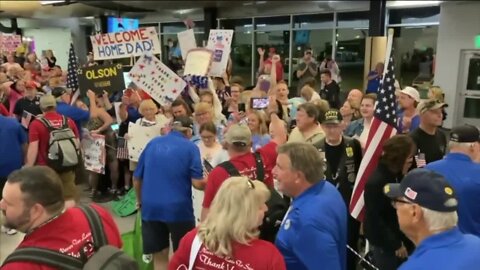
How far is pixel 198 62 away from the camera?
684 centimetres

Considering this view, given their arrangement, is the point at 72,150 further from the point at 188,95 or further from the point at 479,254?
the point at 479,254

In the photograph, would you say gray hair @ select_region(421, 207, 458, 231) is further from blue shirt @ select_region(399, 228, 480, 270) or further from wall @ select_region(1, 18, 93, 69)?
wall @ select_region(1, 18, 93, 69)

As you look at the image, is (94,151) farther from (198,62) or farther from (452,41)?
(452,41)

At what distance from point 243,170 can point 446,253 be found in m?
1.68

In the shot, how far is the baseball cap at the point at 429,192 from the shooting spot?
1.79 m

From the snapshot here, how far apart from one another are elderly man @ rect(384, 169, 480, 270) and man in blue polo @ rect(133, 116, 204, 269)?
2105mm

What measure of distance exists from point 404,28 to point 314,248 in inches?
469

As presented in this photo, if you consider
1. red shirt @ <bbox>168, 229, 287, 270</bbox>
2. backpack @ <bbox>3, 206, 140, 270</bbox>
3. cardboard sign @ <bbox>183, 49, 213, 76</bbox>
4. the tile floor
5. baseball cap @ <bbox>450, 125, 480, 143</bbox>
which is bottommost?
the tile floor

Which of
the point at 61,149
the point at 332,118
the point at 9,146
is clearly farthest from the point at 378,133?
the point at 9,146

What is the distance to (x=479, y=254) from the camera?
178cm

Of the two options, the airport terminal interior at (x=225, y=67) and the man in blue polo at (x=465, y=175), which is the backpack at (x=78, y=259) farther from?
the man in blue polo at (x=465, y=175)

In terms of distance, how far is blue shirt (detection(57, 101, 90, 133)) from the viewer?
6062 mm

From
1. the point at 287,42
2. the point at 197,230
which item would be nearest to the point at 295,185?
the point at 197,230

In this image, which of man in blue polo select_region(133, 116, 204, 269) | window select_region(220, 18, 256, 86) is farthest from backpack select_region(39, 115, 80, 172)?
window select_region(220, 18, 256, 86)
